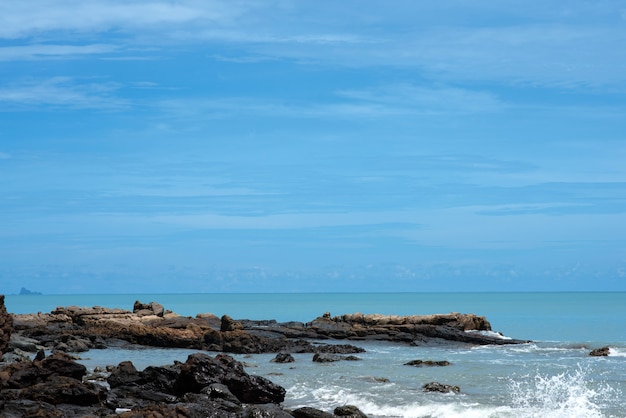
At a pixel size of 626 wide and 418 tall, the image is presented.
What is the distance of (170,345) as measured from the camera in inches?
2189

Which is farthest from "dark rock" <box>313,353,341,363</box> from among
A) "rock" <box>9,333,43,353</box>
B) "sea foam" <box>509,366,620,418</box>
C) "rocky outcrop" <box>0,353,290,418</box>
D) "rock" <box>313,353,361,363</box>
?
"rocky outcrop" <box>0,353,290,418</box>

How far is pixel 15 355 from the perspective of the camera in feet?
131

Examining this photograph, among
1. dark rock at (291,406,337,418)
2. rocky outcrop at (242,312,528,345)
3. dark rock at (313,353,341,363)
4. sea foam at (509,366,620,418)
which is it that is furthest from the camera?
rocky outcrop at (242,312,528,345)

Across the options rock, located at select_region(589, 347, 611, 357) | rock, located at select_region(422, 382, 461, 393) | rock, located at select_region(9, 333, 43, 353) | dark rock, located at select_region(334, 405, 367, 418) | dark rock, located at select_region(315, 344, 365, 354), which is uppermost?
rock, located at select_region(589, 347, 611, 357)

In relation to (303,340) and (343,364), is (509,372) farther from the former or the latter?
(303,340)

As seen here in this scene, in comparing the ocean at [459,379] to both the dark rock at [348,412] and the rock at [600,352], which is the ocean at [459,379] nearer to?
the rock at [600,352]

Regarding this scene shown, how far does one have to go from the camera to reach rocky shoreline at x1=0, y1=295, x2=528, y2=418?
878 inches

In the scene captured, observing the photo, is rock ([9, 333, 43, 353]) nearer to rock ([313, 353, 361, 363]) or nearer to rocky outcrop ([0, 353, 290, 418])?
rock ([313, 353, 361, 363])

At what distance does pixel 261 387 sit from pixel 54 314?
46946 millimetres

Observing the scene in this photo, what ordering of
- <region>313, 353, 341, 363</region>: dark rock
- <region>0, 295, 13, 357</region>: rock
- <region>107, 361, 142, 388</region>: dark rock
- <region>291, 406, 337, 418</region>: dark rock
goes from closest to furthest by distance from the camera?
<region>291, 406, 337, 418</region>: dark rock, <region>107, 361, 142, 388</region>: dark rock, <region>0, 295, 13, 357</region>: rock, <region>313, 353, 341, 363</region>: dark rock

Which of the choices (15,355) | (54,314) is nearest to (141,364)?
(15,355)

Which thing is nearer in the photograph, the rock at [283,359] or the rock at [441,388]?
the rock at [441,388]

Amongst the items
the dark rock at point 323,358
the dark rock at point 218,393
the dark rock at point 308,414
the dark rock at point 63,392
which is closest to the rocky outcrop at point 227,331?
the dark rock at point 323,358

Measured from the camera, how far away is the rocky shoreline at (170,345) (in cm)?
2231
